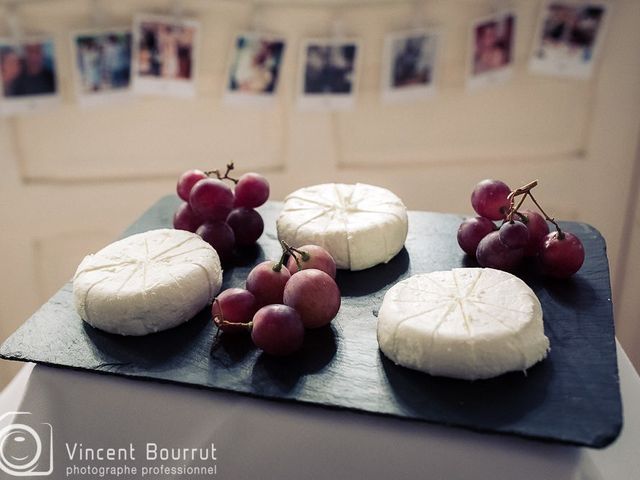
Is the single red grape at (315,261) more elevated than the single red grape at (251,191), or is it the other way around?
the single red grape at (251,191)

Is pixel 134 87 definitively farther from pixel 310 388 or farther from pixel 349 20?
pixel 310 388

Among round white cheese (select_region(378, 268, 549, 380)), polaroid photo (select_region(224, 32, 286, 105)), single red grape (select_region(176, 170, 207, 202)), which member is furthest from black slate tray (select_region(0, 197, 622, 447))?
polaroid photo (select_region(224, 32, 286, 105))

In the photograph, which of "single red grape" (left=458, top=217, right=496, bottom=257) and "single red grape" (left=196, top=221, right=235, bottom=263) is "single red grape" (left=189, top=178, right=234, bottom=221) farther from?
"single red grape" (left=458, top=217, right=496, bottom=257)

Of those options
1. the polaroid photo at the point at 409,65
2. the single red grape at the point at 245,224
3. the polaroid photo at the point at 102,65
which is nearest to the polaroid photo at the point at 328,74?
the polaroid photo at the point at 409,65

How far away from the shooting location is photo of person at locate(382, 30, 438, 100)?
7.06ft

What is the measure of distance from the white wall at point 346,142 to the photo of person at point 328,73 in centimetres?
4

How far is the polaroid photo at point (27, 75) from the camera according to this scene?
2062 mm

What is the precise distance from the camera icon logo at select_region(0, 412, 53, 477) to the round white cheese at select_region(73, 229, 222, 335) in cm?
19

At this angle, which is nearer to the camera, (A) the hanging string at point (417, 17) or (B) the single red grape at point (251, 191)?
(B) the single red grape at point (251, 191)

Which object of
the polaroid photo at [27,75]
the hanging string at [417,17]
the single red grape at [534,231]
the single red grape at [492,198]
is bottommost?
the single red grape at [534,231]

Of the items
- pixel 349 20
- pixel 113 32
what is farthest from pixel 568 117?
pixel 113 32

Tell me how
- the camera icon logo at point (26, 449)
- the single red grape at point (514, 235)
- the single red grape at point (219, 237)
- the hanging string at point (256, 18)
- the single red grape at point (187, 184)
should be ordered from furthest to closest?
1. the hanging string at point (256, 18)
2. the single red grape at point (187, 184)
3. the single red grape at point (219, 237)
4. the single red grape at point (514, 235)
5. the camera icon logo at point (26, 449)

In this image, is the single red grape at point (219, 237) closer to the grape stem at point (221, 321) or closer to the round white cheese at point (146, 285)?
the round white cheese at point (146, 285)

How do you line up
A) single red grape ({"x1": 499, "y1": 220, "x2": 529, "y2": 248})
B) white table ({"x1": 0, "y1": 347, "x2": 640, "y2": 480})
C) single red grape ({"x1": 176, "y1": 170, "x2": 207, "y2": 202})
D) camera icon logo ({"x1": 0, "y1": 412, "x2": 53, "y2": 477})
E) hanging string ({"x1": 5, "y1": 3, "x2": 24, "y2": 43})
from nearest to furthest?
1. white table ({"x1": 0, "y1": 347, "x2": 640, "y2": 480})
2. camera icon logo ({"x1": 0, "y1": 412, "x2": 53, "y2": 477})
3. single red grape ({"x1": 499, "y1": 220, "x2": 529, "y2": 248})
4. single red grape ({"x1": 176, "y1": 170, "x2": 207, "y2": 202})
5. hanging string ({"x1": 5, "y1": 3, "x2": 24, "y2": 43})
